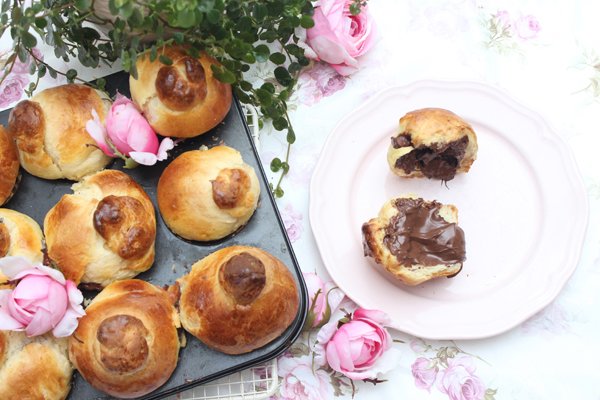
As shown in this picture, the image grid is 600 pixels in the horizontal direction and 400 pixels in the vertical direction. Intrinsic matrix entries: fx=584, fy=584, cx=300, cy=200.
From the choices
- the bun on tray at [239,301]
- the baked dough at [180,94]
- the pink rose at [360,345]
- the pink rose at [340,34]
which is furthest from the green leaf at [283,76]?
the pink rose at [360,345]

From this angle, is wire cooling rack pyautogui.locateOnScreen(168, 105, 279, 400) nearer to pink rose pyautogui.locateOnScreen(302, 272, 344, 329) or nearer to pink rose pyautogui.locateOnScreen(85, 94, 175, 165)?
pink rose pyautogui.locateOnScreen(302, 272, 344, 329)

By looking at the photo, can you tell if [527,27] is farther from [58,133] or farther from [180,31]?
[58,133]

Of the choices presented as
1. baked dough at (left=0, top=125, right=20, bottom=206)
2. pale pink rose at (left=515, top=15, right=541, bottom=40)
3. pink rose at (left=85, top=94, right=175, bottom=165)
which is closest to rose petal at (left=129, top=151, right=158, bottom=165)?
pink rose at (left=85, top=94, right=175, bottom=165)

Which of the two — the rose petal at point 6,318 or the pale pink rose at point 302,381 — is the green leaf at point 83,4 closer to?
the rose petal at point 6,318

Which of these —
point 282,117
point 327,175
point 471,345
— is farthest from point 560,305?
point 282,117

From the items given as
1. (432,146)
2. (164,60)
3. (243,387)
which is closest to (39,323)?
(243,387)

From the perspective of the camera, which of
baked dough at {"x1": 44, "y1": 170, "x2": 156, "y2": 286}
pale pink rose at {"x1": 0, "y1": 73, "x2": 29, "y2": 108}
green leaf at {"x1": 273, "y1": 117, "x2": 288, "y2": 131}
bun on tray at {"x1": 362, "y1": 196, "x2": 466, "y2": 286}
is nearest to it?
baked dough at {"x1": 44, "y1": 170, "x2": 156, "y2": 286}

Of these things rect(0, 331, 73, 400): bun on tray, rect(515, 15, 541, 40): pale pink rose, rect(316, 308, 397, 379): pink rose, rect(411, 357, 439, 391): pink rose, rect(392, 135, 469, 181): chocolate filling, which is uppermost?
rect(515, 15, 541, 40): pale pink rose

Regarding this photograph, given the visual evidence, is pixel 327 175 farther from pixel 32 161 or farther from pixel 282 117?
pixel 32 161
